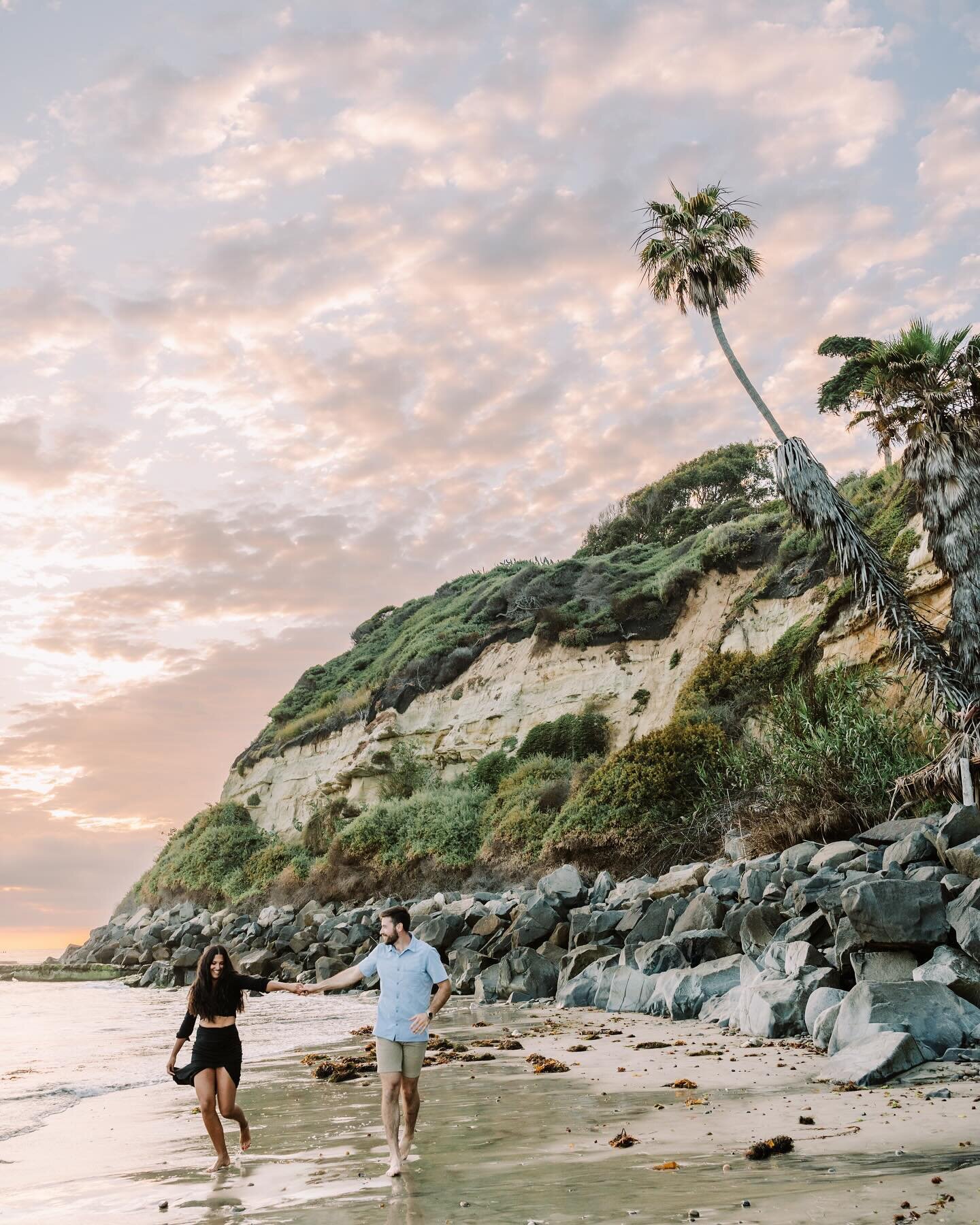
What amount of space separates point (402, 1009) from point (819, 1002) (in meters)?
4.21

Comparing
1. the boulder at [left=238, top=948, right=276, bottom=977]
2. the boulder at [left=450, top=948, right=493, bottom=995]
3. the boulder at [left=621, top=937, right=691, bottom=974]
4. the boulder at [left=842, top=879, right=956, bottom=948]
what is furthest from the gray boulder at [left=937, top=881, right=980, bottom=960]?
the boulder at [left=238, top=948, right=276, bottom=977]

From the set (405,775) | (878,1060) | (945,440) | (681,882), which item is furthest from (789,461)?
(405,775)

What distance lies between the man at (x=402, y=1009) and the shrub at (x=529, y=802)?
682 inches

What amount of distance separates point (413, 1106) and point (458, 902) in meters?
14.2

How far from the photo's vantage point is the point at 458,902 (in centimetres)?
1962

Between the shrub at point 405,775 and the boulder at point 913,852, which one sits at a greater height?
the shrub at point 405,775

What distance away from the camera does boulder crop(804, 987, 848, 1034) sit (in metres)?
8.12

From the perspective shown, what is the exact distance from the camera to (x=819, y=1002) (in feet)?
26.9

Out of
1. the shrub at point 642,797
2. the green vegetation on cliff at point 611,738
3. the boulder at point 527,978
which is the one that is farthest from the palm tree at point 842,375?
the boulder at point 527,978

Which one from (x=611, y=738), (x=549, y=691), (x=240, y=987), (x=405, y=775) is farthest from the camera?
(x=405, y=775)

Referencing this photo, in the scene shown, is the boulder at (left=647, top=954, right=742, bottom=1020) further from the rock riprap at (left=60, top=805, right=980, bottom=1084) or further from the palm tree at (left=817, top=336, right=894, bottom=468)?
the palm tree at (left=817, top=336, right=894, bottom=468)

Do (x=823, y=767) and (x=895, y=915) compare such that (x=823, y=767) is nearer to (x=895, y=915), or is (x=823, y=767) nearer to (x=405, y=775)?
(x=895, y=915)

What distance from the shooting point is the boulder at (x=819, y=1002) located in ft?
26.7

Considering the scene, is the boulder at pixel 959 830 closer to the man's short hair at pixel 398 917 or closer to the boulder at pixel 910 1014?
the boulder at pixel 910 1014
